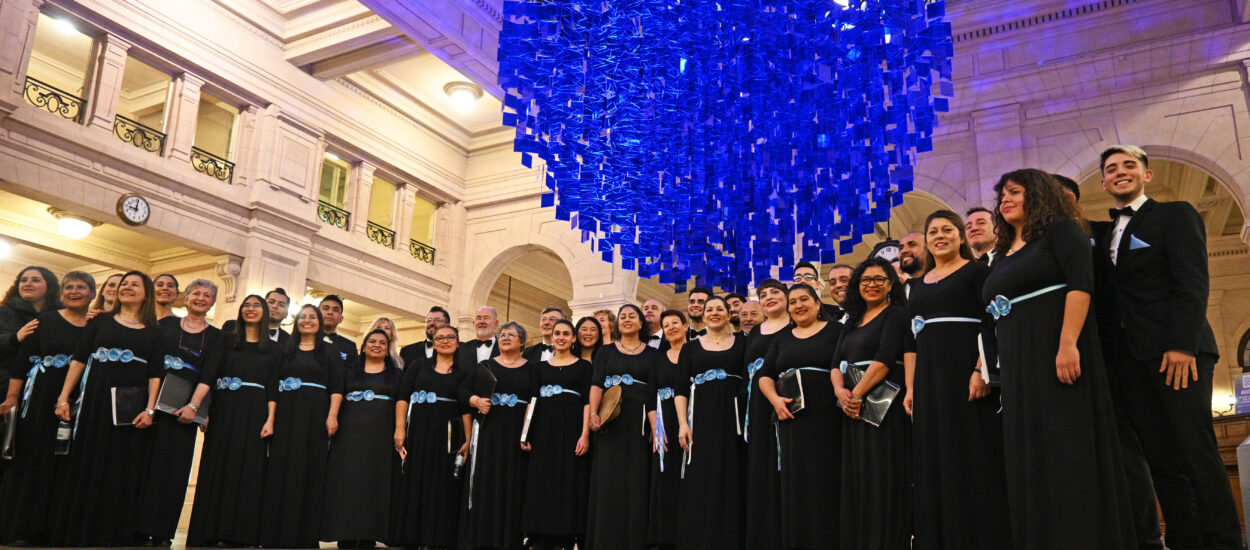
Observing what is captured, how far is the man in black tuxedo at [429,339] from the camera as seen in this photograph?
18.6ft

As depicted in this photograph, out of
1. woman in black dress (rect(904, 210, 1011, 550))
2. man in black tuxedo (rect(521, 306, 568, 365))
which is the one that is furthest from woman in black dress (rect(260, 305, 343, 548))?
woman in black dress (rect(904, 210, 1011, 550))

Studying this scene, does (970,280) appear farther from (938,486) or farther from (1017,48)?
(1017,48)

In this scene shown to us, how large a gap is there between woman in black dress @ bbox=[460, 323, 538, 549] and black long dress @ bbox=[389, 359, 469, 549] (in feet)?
0.55

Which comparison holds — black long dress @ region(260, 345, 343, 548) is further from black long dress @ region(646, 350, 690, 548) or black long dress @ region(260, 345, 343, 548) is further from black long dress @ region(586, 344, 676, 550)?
black long dress @ region(646, 350, 690, 548)

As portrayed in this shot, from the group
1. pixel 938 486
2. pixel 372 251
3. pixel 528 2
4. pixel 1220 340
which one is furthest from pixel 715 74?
pixel 1220 340

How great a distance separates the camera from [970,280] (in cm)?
292

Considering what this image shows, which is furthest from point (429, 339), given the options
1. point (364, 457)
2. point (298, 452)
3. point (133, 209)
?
point (133, 209)

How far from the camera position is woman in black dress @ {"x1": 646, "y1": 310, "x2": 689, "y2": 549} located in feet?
14.0

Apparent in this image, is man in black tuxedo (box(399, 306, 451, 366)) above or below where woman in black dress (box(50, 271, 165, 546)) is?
above

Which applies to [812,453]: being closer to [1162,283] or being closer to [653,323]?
[1162,283]

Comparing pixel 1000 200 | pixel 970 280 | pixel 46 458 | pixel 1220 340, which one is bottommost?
pixel 46 458

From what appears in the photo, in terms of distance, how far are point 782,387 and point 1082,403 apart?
142 cm

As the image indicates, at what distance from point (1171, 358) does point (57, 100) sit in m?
9.63

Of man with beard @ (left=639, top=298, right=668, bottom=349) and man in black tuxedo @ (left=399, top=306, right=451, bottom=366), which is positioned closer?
man with beard @ (left=639, top=298, right=668, bottom=349)
